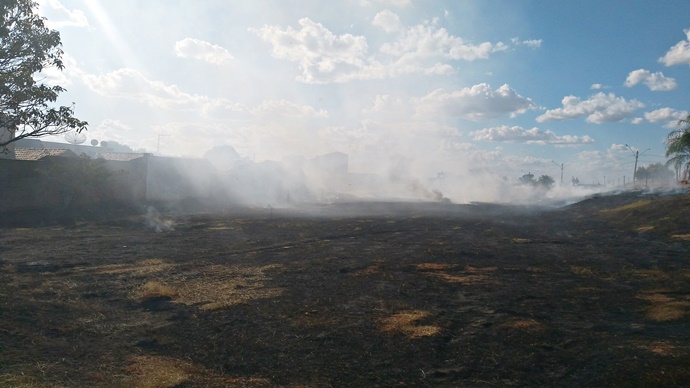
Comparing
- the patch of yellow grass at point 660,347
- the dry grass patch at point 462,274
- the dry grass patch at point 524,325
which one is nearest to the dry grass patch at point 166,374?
the dry grass patch at point 524,325

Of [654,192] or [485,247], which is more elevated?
[654,192]

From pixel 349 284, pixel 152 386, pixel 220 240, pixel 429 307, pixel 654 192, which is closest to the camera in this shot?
pixel 152 386

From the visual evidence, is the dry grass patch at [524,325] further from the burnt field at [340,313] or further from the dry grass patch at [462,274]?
the dry grass patch at [462,274]

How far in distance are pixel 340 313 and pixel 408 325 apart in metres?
1.68

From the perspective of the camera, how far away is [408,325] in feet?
32.0

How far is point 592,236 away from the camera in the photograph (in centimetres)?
2564

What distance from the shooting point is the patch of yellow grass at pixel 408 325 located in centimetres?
926

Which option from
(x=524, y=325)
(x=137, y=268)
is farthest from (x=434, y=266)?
(x=137, y=268)

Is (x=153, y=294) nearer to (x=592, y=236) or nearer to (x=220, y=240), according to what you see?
(x=220, y=240)

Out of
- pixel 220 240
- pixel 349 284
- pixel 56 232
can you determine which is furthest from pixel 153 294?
pixel 56 232

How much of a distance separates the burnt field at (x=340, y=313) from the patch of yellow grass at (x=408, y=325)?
0.19ft

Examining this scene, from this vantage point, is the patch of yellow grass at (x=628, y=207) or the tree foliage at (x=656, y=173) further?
the tree foliage at (x=656, y=173)

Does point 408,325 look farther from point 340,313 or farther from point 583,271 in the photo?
point 583,271

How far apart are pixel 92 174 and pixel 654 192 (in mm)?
43206
